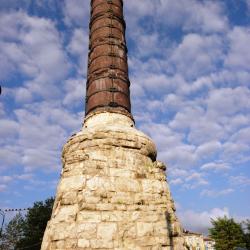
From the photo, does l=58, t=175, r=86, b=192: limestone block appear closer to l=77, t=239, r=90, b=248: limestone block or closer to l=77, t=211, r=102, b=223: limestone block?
l=77, t=211, r=102, b=223: limestone block

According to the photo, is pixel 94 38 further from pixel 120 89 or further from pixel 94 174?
pixel 94 174

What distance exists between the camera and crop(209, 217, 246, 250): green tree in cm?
2395

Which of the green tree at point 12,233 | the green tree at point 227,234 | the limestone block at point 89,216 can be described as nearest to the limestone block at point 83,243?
the limestone block at point 89,216

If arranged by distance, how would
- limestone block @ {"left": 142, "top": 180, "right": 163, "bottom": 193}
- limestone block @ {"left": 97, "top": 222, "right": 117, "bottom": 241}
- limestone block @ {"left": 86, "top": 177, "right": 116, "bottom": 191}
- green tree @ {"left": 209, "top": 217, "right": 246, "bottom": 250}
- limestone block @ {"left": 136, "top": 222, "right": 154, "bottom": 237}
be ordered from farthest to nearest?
1. green tree @ {"left": 209, "top": 217, "right": 246, "bottom": 250}
2. limestone block @ {"left": 142, "top": 180, "right": 163, "bottom": 193}
3. limestone block @ {"left": 86, "top": 177, "right": 116, "bottom": 191}
4. limestone block @ {"left": 136, "top": 222, "right": 154, "bottom": 237}
5. limestone block @ {"left": 97, "top": 222, "right": 117, "bottom": 241}

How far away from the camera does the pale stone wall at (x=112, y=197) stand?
16.6ft

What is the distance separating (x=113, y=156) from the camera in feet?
19.5

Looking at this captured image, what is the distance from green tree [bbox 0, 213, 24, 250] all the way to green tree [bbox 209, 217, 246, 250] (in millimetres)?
18916

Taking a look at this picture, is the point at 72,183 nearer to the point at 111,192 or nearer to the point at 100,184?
the point at 100,184

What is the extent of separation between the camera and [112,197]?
549 cm

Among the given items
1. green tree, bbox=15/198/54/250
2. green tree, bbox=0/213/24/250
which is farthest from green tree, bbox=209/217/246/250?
green tree, bbox=0/213/24/250

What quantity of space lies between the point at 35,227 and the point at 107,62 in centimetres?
1883

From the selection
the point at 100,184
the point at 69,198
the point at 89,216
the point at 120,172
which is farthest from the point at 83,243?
the point at 120,172

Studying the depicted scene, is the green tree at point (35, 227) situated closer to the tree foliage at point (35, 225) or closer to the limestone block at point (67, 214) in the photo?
the tree foliage at point (35, 225)

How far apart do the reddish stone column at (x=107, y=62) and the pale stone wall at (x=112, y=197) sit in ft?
3.33
